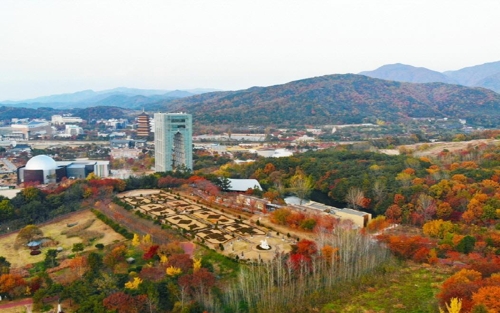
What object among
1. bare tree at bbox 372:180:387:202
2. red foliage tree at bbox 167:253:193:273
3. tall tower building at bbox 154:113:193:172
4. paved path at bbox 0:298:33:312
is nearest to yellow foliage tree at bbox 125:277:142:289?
red foliage tree at bbox 167:253:193:273

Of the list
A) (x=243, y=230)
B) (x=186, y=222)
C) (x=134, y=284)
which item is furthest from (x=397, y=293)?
(x=186, y=222)

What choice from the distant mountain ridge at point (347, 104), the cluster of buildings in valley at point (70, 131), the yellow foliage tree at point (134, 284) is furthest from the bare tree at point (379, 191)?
the distant mountain ridge at point (347, 104)

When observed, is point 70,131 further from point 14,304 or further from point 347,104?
point 14,304

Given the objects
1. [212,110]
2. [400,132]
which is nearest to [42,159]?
[400,132]

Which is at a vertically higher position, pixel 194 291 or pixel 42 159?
pixel 42 159

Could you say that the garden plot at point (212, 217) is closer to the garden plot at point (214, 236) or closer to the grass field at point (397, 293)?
the garden plot at point (214, 236)

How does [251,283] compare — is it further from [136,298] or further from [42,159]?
[42,159]
